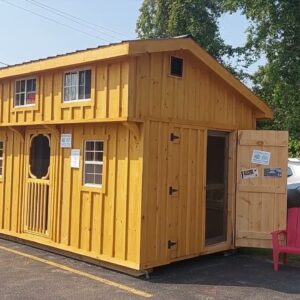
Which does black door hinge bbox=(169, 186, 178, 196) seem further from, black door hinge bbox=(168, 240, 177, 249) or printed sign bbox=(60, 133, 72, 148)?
printed sign bbox=(60, 133, 72, 148)

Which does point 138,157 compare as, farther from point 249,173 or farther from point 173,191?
point 249,173

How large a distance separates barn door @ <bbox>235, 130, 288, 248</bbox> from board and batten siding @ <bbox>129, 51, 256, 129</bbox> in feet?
2.00

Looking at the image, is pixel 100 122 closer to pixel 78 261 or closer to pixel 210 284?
pixel 78 261

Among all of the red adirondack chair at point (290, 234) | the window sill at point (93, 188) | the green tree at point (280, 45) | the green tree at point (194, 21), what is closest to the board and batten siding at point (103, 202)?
the window sill at point (93, 188)

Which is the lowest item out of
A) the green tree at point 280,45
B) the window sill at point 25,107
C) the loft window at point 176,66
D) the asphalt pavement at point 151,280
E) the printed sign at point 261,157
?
the asphalt pavement at point 151,280

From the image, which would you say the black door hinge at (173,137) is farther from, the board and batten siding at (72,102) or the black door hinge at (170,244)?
the black door hinge at (170,244)

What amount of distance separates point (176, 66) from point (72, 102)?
1.90 m

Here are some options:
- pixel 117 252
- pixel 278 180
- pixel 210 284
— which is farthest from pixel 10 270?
pixel 278 180

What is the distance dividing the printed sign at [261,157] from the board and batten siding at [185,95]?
0.72 meters

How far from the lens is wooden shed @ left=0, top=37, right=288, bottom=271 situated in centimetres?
737

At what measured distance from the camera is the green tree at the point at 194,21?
75.3 feet

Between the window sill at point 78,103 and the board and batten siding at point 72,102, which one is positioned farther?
the window sill at point 78,103

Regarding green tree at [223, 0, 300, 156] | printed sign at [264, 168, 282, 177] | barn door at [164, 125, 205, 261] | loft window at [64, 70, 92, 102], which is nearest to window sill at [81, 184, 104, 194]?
barn door at [164, 125, 205, 261]

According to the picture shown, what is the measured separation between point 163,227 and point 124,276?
0.98m
